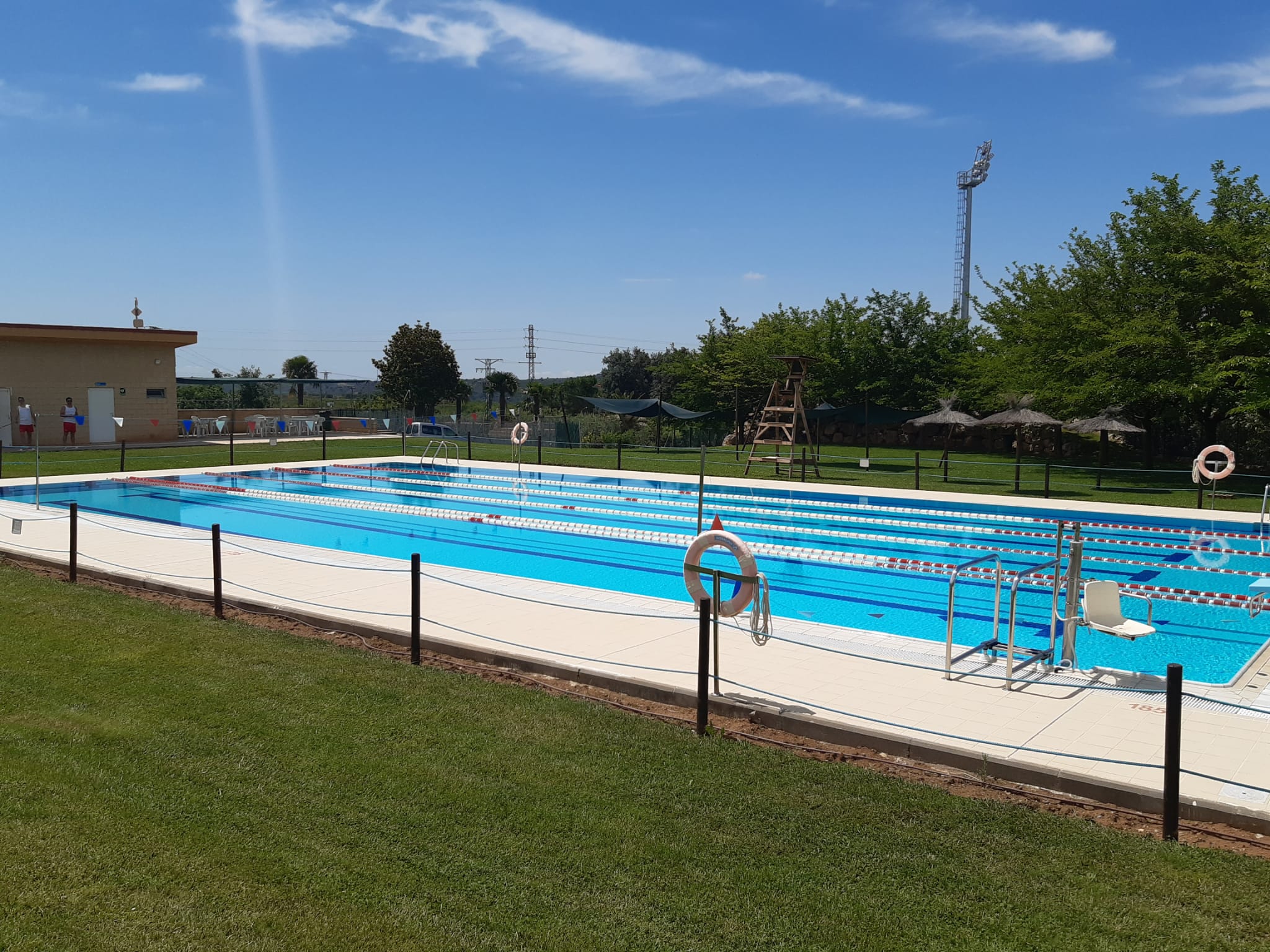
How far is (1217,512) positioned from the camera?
17.6m

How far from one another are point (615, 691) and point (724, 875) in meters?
2.96

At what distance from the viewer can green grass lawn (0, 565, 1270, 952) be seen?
3570 millimetres

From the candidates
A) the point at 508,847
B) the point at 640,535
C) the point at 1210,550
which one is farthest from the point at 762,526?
the point at 508,847

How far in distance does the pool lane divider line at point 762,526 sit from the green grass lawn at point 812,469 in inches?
175

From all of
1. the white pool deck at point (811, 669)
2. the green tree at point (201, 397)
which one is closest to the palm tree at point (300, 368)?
the green tree at point (201, 397)

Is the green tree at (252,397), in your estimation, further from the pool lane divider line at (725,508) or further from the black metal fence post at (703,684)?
the black metal fence post at (703,684)

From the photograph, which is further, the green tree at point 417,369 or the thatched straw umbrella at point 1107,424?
the green tree at point 417,369

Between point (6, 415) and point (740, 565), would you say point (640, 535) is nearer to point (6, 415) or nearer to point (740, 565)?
point (740, 565)

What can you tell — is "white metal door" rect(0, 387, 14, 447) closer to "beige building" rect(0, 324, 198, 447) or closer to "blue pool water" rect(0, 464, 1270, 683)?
"beige building" rect(0, 324, 198, 447)

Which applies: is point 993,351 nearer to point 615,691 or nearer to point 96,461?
point 96,461

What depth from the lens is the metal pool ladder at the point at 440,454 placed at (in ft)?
91.1

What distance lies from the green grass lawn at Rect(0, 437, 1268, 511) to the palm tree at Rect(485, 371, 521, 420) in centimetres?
1072

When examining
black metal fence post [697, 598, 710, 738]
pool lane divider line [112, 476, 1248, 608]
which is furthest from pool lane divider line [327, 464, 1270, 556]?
black metal fence post [697, 598, 710, 738]

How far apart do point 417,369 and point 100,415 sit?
20.8 metres
